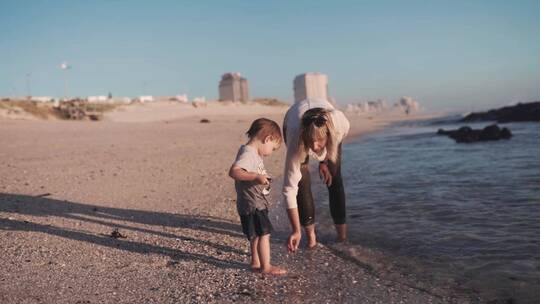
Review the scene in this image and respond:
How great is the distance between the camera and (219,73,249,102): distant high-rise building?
4341 inches

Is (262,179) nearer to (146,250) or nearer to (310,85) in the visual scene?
(146,250)

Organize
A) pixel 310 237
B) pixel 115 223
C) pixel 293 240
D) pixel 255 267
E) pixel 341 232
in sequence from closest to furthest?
pixel 255 267, pixel 293 240, pixel 310 237, pixel 341 232, pixel 115 223

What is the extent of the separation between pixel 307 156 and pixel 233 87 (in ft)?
351

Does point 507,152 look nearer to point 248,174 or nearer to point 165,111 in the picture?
point 248,174

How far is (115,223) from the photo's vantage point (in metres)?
5.06

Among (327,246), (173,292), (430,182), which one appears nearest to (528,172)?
(430,182)

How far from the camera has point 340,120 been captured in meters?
3.95

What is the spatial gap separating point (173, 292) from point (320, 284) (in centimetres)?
101

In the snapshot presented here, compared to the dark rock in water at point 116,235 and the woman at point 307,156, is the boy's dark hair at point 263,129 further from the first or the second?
the dark rock in water at point 116,235

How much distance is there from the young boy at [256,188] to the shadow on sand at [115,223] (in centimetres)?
29

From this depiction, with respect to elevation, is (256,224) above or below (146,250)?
above

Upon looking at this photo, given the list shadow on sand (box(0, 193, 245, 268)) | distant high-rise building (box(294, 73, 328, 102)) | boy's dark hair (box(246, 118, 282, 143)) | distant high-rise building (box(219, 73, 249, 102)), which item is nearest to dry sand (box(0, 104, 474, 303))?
shadow on sand (box(0, 193, 245, 268))

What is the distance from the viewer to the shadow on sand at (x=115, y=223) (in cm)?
404

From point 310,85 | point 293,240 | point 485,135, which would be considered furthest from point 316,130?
point 485,135
